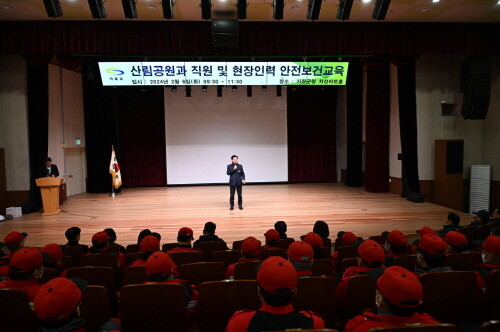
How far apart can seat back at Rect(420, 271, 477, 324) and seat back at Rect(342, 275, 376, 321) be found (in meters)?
0.32

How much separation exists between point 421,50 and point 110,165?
9.84 meters

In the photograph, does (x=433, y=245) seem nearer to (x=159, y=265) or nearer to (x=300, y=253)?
(x=300, y=253)

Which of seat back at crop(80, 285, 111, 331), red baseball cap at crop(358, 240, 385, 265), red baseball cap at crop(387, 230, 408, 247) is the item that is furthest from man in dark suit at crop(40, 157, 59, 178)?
red baseball cap at crop(358, 240, 385, 265)

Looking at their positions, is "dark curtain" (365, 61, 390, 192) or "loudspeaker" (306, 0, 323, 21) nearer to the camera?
"loudspeaker" (306, 0, 323, 21)

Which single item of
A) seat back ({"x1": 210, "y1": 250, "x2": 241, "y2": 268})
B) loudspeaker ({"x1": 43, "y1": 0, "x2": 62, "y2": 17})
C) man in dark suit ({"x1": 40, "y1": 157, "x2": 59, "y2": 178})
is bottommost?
seat back ({"x1": 210, "y1": 250, "x2": 241, "y2": 268})

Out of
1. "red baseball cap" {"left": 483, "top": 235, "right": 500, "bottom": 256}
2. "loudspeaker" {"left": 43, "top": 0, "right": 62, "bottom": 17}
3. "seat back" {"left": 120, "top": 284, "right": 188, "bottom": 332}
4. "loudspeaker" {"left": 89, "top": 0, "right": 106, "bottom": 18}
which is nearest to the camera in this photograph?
"seat back" {"left": 120, "top": 284, "right": 188, "bottom": 332}

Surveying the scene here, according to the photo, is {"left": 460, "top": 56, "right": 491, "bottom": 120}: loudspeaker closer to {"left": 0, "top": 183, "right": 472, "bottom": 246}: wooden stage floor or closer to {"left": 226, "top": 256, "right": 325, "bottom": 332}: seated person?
{"left": 0, "top": 183, "right": 472, "bottom": 246}: wooden stage floor

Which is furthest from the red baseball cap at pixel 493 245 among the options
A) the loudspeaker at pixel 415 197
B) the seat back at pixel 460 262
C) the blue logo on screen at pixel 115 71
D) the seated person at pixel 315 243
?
the blue logo on screen at pixel 115 71

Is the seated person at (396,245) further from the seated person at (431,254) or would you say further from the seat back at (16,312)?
the seat back at (16,312)

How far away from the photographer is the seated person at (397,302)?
59.6 inches

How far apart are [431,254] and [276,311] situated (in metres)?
1.52

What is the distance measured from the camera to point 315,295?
232cm

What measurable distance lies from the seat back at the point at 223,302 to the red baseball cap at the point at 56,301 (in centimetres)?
82

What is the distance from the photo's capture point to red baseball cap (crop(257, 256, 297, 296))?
1.50 m
